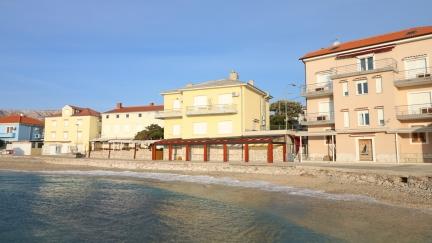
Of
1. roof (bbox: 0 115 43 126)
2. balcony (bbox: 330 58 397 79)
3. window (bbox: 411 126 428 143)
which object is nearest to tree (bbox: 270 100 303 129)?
balcony (bbox: 330 58 397 79)

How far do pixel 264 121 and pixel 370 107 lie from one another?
1783 cm

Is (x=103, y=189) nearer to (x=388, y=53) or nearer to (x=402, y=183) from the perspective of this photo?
(x=402, y=183)

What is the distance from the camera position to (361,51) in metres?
31.1

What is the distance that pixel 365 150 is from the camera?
29.5 metres

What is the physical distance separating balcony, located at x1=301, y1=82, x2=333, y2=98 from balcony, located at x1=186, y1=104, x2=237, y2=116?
8.85 m

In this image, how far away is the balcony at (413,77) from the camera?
27669 millimetres

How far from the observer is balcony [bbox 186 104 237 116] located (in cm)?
3962

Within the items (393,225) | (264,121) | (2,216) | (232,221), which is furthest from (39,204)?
(264,121)

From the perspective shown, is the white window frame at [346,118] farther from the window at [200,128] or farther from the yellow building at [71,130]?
the yellow building at [71,130]

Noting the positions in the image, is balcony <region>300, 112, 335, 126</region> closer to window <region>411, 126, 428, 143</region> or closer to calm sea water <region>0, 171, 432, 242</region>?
window <region>411, 126, 428, 143</region>

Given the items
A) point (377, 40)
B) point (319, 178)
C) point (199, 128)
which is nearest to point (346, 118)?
point (377, 40)

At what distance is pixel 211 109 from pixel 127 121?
25.6 m

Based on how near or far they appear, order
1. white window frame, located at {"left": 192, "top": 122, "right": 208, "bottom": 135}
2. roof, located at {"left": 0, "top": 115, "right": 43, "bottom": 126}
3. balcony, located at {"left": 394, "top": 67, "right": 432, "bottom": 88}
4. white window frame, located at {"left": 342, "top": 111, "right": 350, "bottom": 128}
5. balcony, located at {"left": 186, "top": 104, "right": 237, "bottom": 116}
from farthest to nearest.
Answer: roof, located at {"left": 0, "top": 115, "right": 43, "bottom": 126} < white window frame, located at {"left": 192, "top": 122, "right": 208, "bottom": 135} < balcony, located at {"left": 186, "top": 104, "right": 237, "bottom": 116} < white window frame, located at {"left": 342, "top": 111, "right": 350, "bottom": 128} < balcony, located at {"left": 394, "top": 67, "right": 432, "bottom": 88}

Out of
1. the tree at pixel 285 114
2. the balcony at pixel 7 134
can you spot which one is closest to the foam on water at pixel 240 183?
the tree at pixel 285 114
